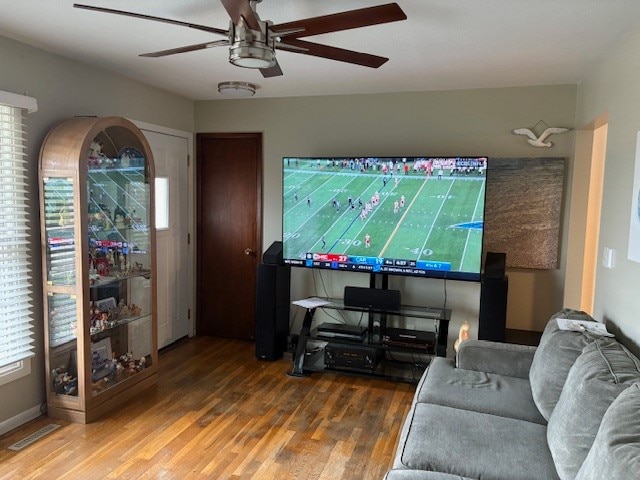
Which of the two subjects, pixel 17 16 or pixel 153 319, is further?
pixel 153 319

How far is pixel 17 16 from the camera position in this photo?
2.57 meters

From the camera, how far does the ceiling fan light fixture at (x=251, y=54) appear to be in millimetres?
2023

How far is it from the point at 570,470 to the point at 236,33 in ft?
6.81

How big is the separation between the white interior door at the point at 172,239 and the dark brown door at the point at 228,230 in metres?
0.16

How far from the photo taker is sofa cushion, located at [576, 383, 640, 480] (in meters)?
1.32

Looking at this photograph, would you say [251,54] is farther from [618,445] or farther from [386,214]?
[386,214]

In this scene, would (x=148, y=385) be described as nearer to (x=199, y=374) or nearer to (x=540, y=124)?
(x=199, y=374)

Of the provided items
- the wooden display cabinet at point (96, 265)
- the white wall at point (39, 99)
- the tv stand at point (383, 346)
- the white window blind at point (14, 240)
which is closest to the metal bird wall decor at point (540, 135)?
the tv stand at point (383, 346)

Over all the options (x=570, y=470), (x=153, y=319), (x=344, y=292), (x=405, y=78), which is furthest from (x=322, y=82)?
(x=570, y=470)

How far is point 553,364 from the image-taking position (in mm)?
2332

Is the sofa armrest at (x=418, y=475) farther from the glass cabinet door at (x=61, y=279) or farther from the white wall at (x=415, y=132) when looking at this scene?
the white wall at (x=415, y=132)

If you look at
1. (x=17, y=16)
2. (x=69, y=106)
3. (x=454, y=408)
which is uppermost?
(x=17, y=16)

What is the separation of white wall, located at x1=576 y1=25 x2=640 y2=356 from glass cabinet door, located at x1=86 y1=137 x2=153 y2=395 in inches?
120

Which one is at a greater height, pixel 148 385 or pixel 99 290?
pixel 99 290
